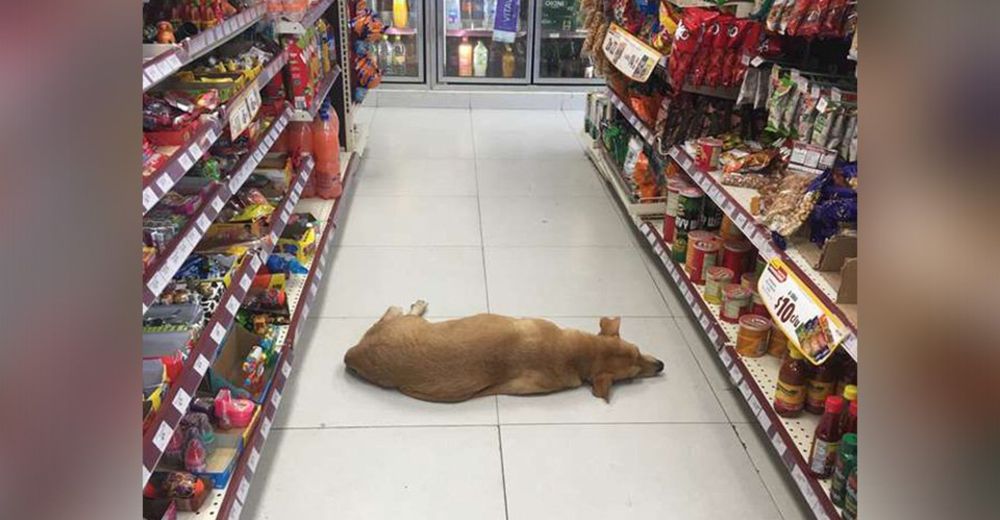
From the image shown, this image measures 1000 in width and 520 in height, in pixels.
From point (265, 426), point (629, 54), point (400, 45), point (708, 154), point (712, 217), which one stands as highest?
point (629, 54)

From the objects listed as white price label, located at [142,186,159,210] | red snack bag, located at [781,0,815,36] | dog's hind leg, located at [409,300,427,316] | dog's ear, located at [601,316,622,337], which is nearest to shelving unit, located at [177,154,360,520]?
dog's hind leg, located at [409,300,427,316]

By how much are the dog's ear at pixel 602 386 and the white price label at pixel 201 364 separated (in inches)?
54.6

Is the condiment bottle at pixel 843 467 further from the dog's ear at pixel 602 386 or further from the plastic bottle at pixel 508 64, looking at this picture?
the plastic bottle at pixel 508 64

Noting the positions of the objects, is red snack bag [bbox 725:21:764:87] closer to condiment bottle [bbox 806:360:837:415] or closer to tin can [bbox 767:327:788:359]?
tin can [bbox 767:327:788:359]

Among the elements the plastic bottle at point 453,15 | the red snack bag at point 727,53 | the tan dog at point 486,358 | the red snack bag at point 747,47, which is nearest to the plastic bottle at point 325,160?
the tan dog at point 486,358

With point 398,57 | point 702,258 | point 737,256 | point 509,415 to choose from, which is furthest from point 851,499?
point 398,57

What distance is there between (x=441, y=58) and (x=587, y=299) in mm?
4090

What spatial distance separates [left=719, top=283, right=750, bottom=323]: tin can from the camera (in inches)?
120

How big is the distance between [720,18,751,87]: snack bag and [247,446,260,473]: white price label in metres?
2.26

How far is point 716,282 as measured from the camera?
3.20 m

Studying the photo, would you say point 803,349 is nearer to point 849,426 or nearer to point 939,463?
point 849,426

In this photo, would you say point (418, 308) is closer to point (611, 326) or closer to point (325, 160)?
point (611, 326)

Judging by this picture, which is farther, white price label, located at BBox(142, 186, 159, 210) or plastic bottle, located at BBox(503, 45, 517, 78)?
plastic bottle, located at BBox(503, 45, 517, 78)

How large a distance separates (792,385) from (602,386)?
69cm
